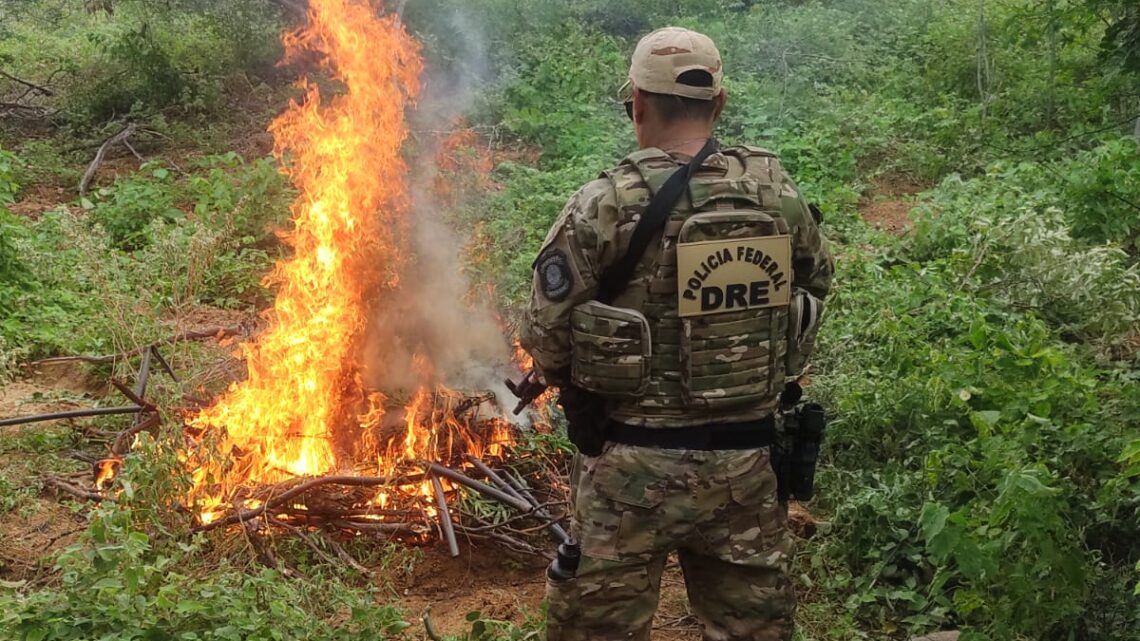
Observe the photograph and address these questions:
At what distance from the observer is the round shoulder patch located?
2.83m

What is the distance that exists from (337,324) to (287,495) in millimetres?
1143

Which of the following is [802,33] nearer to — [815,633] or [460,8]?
[460,8]

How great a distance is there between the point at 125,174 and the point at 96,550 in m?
8.97

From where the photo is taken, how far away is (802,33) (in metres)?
13.2

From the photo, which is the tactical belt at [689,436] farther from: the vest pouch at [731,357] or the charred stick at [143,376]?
the charred stick at [143,376]

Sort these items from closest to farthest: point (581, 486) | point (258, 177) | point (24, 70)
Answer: point (581, 486) → point (258, 177) → point (24, 70)

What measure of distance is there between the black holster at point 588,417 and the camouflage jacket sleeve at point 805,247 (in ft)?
2.58

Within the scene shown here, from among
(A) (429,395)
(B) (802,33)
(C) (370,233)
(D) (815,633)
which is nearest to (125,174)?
(C) (370,233)

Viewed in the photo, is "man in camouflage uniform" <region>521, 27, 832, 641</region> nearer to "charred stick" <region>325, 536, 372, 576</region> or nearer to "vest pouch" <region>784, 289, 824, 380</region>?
"vest pouch" <region>784, 289, 824, 380</region>

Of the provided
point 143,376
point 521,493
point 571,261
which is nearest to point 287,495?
point 521,493

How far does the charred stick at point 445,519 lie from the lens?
4.45 metres

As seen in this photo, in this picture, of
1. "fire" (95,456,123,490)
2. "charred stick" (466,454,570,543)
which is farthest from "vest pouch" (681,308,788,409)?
"fire" (95,456,123,490)

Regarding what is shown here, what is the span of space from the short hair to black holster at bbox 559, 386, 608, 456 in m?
0.86

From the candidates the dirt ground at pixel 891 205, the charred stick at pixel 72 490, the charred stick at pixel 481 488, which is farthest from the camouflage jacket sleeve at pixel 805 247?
the dirt ground at pixel 891 205
